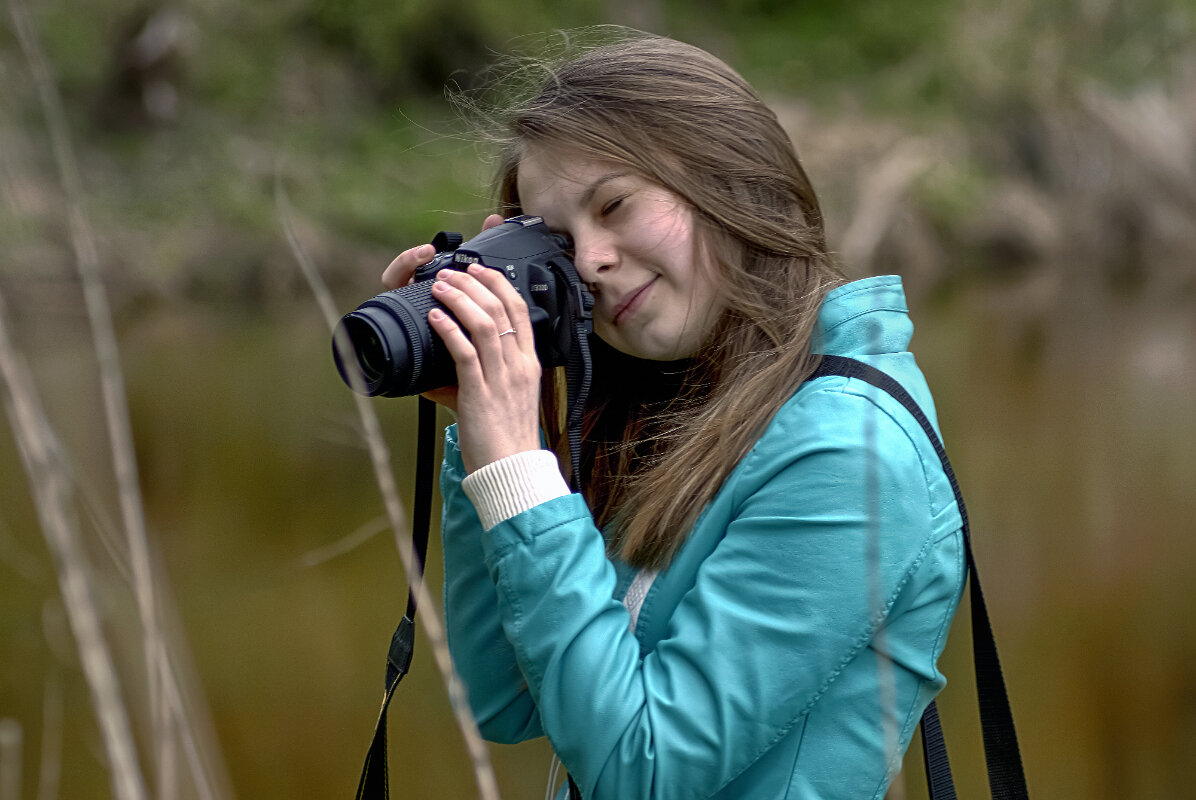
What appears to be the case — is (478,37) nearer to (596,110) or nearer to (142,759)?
(142,759)

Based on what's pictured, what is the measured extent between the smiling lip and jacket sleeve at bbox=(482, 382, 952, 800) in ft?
0.55

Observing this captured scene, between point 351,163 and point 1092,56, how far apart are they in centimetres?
429

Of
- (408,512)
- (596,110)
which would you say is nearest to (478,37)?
(408,512)

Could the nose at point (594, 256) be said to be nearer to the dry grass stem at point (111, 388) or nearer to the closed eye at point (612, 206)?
the closed eye at point (612, 206)

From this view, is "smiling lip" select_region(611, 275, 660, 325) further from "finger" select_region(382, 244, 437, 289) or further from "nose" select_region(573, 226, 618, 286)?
"finger" select_region(382, 244, 437, 289)

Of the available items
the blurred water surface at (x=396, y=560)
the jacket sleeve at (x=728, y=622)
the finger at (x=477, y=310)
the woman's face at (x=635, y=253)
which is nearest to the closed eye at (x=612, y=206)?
the woman's face at (x=635, y=253)

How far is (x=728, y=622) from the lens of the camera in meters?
0.69

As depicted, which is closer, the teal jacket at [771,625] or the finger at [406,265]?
the teal jacket at [771,625]

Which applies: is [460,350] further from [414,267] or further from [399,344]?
[414,267]

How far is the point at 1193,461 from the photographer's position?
3486 mm

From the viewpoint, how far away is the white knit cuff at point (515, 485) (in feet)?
2.35

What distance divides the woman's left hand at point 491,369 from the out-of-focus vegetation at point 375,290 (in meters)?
0.19

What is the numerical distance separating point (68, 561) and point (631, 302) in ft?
1.38

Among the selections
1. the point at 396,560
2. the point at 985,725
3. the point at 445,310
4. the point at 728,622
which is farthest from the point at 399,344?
the point at 396,560
